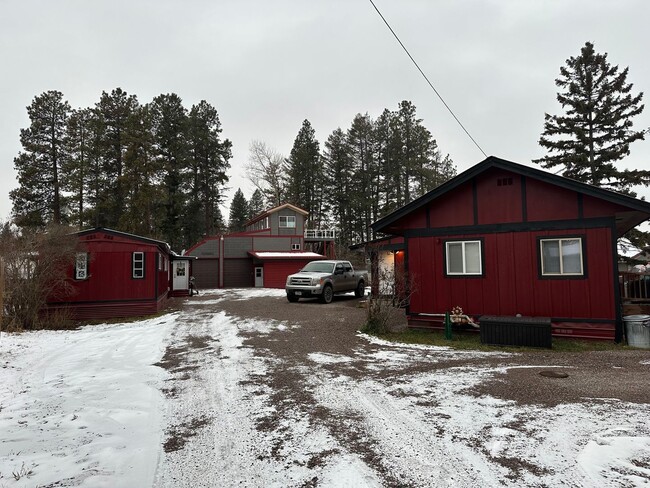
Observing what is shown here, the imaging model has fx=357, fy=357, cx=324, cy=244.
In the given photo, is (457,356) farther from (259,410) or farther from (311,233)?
(311,233)

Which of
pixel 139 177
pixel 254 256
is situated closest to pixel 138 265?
pixel 254 256

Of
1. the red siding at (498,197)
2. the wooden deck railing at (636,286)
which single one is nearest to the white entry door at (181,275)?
the red siding at (498,197)

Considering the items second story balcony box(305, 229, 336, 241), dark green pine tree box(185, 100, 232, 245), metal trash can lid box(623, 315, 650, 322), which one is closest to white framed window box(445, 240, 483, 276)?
metal trash can lid box(623, 315, 650, 322)

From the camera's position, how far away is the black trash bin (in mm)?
8086

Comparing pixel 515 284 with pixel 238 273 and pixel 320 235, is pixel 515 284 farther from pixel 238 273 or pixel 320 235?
pixel 320 235

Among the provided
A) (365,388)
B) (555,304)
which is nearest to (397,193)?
(555,304)

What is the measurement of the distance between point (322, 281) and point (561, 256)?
9.84m

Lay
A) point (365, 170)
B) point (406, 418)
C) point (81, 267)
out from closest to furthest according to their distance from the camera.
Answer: point (406, 418)
point (81, 267)
point (365, 170)

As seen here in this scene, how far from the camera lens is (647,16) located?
440 inches

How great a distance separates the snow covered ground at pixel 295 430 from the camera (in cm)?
309

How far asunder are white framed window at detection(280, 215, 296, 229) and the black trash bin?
27.6 m

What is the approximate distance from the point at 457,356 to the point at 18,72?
1444cm

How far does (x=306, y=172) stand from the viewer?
4422 centimetres

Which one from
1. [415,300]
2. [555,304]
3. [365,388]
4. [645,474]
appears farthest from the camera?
[415,300]
